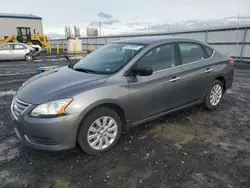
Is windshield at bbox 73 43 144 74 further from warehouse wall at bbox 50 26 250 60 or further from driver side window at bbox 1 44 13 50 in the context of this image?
driver side window at bbox 1 44 13 50

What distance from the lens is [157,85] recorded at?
3492 millimetres

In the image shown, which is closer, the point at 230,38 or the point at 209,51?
the point at 209,51

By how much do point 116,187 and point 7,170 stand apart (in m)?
1.50

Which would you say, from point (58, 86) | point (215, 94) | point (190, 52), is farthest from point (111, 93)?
point (215, 94)

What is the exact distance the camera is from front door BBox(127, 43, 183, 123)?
329 centimetres

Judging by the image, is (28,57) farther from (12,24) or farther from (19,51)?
(12,24)

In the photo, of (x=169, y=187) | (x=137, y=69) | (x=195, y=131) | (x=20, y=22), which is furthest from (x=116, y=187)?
(x=20, y=22)

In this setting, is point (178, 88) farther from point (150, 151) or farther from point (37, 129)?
point (37, 129)

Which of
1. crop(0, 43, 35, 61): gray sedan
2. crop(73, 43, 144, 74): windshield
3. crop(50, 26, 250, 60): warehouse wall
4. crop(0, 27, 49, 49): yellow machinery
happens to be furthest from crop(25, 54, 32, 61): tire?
crop(73, 43, 144, 74): windshield

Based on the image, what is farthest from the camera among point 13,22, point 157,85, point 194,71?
point 13,22

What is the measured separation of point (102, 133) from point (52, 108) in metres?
0.82

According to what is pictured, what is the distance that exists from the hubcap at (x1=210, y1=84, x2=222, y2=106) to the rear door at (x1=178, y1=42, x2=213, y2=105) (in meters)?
0.34

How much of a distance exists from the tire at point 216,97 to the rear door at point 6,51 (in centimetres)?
1496

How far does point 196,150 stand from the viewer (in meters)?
3.19
